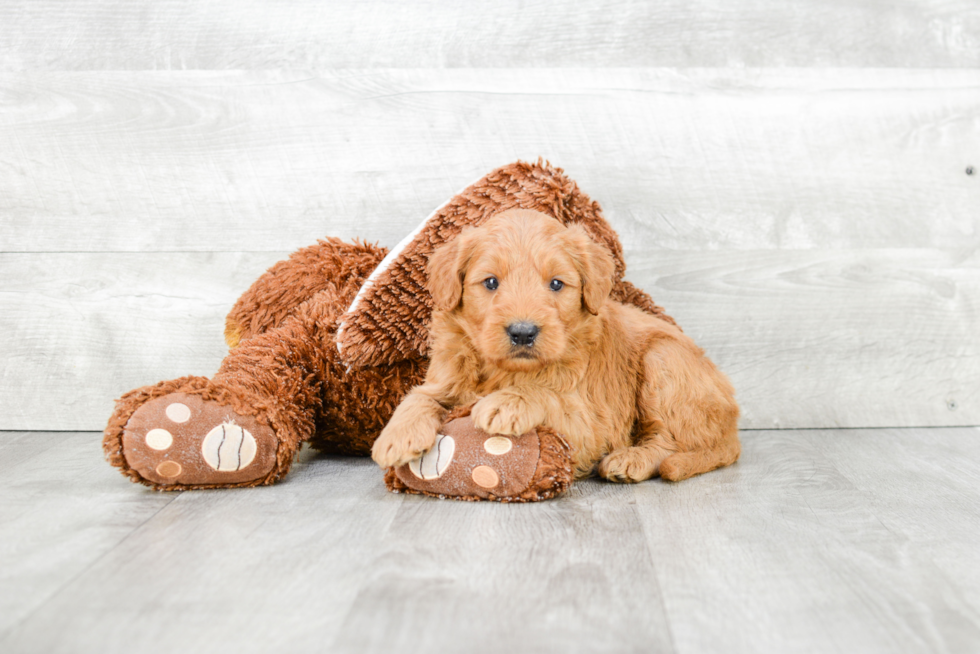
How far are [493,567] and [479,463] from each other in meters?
0.39

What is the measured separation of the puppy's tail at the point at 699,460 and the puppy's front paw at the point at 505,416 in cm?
43

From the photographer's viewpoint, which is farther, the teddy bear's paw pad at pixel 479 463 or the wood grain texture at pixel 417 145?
the wood grain texture at pixel 417 145

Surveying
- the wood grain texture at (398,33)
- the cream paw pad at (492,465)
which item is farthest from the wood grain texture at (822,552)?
the wood grain texture at (398,33)

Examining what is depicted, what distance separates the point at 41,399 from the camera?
2799 mm

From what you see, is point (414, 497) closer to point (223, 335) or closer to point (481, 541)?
point (481, 541)

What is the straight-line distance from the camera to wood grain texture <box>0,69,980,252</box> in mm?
2742

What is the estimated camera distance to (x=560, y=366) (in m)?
2.05

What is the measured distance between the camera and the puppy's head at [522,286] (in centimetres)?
184

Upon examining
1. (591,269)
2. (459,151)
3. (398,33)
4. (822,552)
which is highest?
(398,33)

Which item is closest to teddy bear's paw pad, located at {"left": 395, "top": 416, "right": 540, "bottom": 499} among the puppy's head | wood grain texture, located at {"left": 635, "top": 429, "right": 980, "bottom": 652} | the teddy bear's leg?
the puppy's head

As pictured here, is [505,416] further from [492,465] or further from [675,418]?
[675,418]

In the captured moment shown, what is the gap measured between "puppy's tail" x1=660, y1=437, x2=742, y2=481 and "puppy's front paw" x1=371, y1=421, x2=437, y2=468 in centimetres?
66

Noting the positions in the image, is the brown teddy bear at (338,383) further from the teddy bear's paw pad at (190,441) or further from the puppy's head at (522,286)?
the puppy's head at (522,286)

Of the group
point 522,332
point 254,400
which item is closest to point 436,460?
point 522,332
